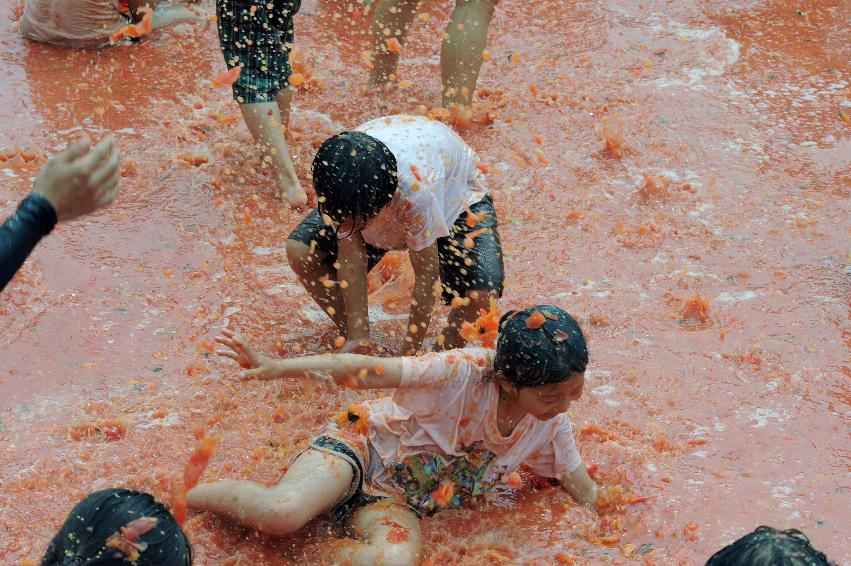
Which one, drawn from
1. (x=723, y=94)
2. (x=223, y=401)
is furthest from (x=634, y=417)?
(x=723, y=94)

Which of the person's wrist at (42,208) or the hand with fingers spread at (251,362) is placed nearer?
the person's wrist at (42,208)

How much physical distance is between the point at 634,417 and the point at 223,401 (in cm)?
153

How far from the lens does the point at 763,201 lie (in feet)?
16.4

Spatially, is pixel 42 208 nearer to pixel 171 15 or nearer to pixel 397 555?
pixel 397 555

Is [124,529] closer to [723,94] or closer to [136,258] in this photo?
[136,258]

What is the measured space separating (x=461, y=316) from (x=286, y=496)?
44.0 inches

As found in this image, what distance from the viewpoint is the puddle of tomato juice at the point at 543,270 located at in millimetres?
3186

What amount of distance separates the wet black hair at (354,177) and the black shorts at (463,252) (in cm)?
43

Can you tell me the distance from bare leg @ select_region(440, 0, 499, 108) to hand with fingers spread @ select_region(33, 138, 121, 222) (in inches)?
132

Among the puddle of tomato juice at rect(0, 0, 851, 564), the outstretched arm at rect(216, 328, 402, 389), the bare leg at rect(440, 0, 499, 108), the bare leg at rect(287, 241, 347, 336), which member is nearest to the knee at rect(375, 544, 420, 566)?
the puddle of tomato juice at rect(0, 0, 851, 564)

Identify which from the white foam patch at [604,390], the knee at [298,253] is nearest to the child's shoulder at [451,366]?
the white foam patch at [604,390]

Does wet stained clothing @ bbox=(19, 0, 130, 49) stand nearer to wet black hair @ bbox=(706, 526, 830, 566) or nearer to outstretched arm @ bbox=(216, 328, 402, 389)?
outstretched arm @ bbox=(216, 328, 402, 389)

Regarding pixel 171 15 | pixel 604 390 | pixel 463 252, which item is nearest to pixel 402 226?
pixel 463 252

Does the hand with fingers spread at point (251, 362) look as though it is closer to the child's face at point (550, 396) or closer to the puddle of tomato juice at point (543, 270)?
the puddle of tomato juice at point (543, 270)
